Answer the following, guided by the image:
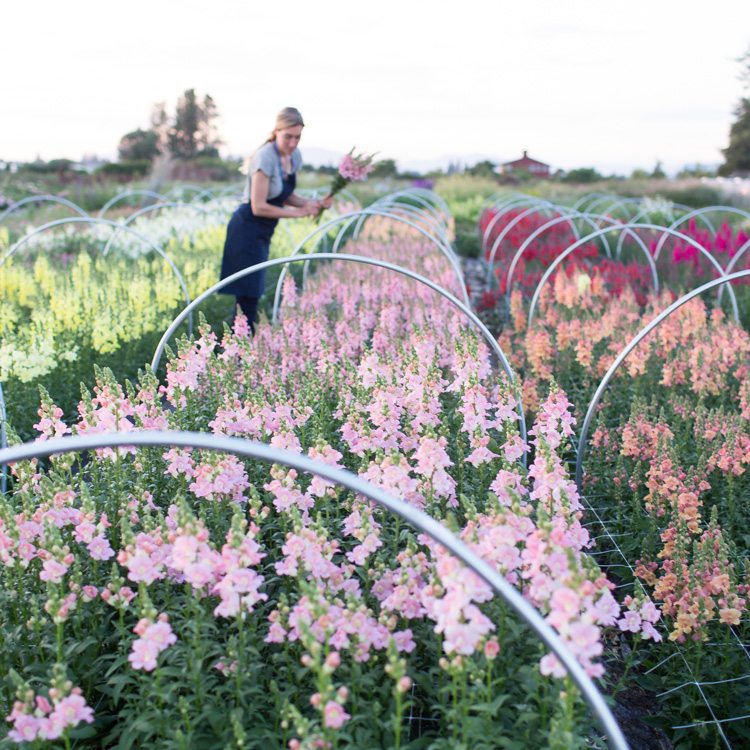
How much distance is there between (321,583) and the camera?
2473mm

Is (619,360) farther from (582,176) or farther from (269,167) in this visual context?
(582,176)

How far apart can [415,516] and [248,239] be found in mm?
5653

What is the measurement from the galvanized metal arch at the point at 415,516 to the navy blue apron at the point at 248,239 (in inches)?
198

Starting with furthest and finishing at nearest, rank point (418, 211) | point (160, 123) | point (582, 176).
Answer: point (160, 123) → point (582, 176) → point (418, 211)

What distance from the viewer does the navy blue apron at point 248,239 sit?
708cm

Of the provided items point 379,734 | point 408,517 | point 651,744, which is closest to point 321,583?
point 379,734

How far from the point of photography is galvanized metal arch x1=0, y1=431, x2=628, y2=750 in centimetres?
176

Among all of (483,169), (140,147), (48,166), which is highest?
(140,147)

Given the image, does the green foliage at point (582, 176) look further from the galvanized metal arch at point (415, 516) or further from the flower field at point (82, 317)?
the galvanized metal arch at point (415, 516)

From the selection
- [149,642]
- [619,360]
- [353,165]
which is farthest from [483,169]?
[149,642]

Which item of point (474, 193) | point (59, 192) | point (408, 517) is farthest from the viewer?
point (474, 193)

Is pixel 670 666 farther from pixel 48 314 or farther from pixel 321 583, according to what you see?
pixel 48 314

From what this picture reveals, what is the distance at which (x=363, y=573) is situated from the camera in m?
2.79

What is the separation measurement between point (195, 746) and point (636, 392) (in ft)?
13.8
